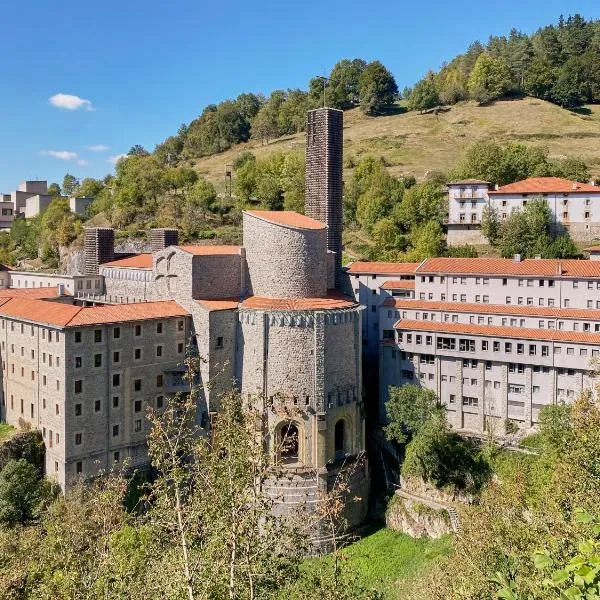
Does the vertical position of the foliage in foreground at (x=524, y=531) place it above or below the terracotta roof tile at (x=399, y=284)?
below

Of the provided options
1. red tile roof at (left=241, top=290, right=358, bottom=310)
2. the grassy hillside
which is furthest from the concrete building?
red tile roof at (left=241, top=290, right=358, bottom=310)

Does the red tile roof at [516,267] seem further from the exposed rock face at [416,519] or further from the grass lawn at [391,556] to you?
the grass lawn at [391,556]

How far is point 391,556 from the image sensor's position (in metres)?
40.3

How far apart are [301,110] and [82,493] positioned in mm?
124962

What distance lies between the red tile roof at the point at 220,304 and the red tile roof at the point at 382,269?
1490 centimetres

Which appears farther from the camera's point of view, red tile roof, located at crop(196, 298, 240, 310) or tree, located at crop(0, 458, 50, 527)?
red tile roof, located at crop(196, 298, 240, 310)

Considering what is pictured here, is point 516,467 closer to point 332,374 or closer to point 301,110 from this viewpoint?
point 332,374

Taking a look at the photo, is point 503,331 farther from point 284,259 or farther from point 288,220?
point 288,220

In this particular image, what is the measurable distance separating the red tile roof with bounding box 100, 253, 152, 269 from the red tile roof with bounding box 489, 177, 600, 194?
131ft

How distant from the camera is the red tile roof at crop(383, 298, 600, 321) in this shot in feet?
143

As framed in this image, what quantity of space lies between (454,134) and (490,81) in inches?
784

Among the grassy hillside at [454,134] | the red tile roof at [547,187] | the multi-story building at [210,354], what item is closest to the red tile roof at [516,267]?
the multi-story building at [210,354]

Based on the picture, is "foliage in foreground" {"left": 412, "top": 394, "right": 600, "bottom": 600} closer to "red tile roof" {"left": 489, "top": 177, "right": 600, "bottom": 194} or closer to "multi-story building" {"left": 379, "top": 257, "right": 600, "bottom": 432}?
"multi-story building" {"left": 379, "top": 257, "right": 600, "bottom": 432}

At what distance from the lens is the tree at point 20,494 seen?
3594 centimetres
